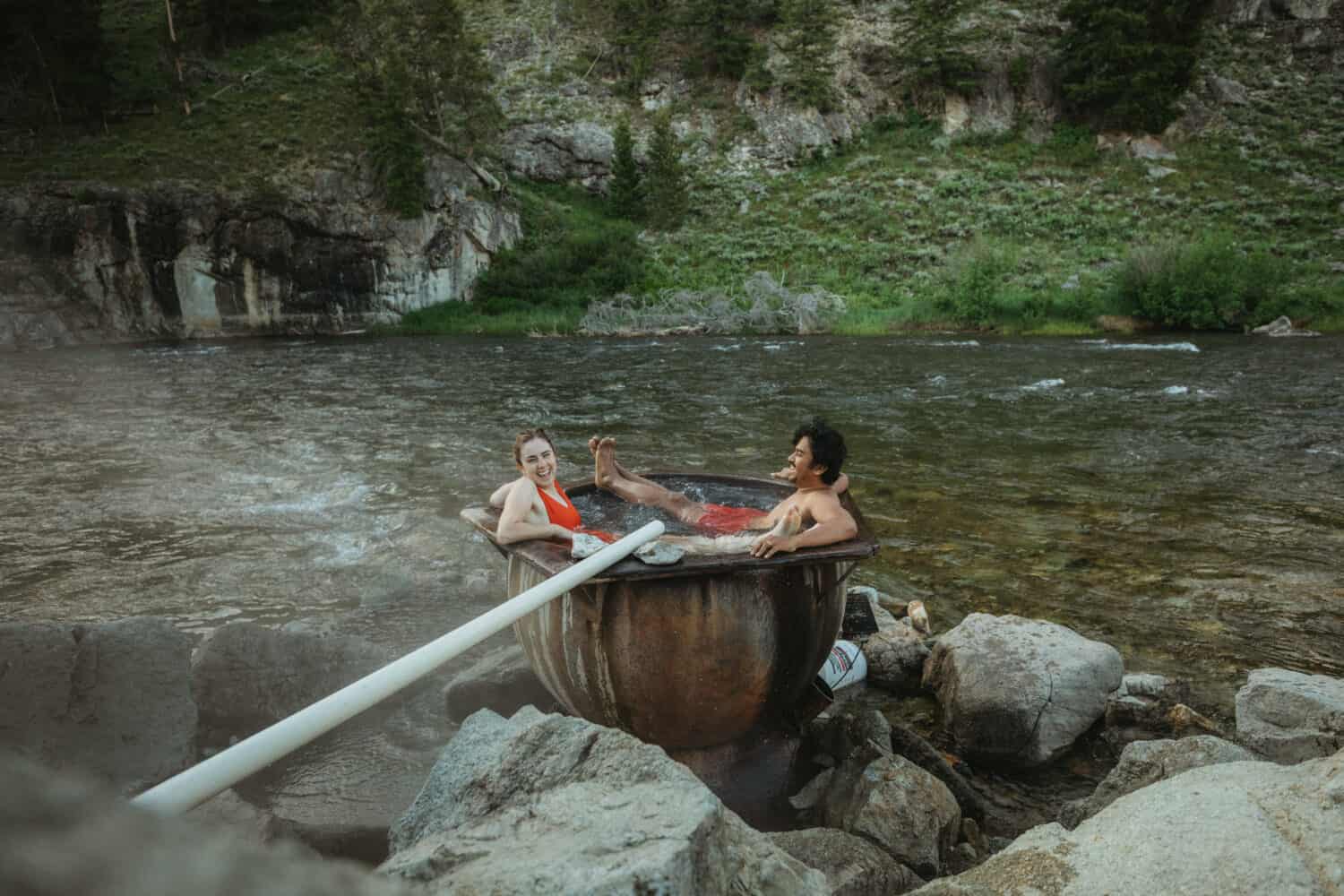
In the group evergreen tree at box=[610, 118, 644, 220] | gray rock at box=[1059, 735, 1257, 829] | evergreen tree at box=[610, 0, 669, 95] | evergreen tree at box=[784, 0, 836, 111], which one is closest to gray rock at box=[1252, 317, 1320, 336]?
gray rock at box=[1059, 735, 1257, 829]

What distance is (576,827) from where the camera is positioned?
184 centimetres

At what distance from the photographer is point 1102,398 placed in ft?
46.6

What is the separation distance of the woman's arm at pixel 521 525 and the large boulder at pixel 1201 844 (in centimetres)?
206

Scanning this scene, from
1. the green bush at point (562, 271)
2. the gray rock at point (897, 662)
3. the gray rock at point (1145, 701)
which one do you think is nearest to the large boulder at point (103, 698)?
the gray rock at point (897, 662)

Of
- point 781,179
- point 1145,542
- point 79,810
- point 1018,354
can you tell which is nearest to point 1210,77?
point 781,179

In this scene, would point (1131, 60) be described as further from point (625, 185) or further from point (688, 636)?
point (688, 636)

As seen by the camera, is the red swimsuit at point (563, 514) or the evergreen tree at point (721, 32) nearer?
the red swimsuit at point (563, 514)

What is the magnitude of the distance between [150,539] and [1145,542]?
29.0 feet

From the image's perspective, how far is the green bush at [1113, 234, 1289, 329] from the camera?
2433 centimetres

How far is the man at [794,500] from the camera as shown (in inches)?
131

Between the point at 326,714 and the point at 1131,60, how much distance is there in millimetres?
53573

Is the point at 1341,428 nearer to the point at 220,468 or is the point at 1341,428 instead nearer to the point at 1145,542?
the point at 1145,542

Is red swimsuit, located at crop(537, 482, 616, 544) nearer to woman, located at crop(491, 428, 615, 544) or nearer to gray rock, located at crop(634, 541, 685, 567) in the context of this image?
woman, located at crop(491, 428, 615, 544)

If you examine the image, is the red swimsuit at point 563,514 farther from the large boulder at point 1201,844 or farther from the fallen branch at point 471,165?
the fallen branch at point 471,165
